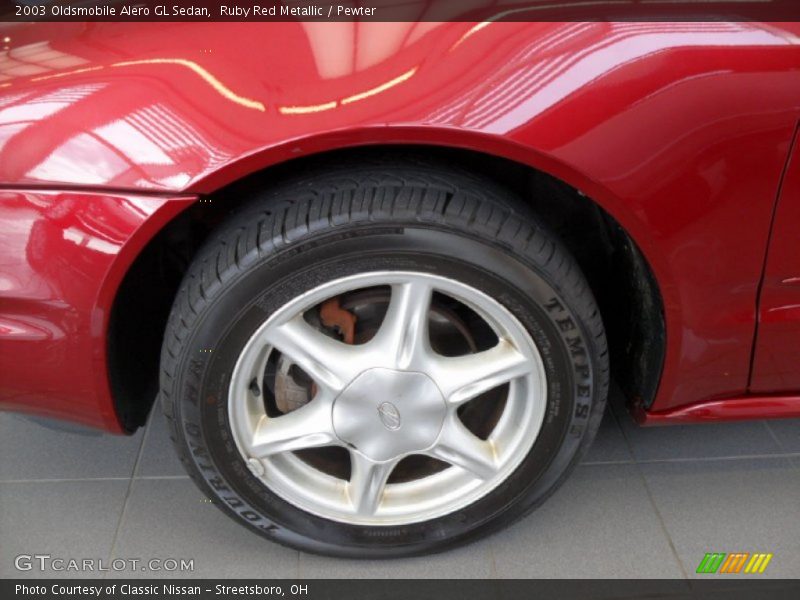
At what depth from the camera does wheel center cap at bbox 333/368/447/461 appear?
57.2 inches

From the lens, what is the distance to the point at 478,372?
1471 millimetres

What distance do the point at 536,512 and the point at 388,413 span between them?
1.60 feet

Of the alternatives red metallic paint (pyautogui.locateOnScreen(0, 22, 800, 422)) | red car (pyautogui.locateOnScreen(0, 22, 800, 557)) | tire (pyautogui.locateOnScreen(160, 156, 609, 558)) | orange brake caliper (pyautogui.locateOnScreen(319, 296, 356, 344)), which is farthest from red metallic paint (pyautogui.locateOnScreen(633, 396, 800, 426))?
orange brake caliper (pyautogui.locateOnScreen(319, 296, 356, 344))

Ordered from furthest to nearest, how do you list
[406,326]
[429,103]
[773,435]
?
[773,435]
[406,326]
[429,103]

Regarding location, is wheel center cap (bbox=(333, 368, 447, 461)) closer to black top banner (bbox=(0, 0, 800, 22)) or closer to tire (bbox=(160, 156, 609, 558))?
tire (bbox=(160, 156, 609, 558))

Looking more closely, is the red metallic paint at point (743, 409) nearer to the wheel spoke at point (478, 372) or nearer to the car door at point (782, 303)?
the car door at point (782, 303)

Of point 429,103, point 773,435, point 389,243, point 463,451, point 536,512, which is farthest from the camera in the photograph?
point 773,435

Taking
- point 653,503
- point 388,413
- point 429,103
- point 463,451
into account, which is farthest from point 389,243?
point 653,503

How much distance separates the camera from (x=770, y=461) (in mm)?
1852

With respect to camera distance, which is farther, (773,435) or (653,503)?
(773,435)

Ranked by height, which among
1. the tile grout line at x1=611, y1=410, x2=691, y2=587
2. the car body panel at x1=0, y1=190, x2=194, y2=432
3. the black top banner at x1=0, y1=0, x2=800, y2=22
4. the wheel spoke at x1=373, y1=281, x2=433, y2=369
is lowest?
the tile grout line at x1=611, y1=410, x2=691, y2=587

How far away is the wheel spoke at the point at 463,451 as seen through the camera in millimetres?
1533

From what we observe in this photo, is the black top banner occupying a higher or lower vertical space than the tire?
higher

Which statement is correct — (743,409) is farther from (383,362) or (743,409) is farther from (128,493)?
(128,493)
